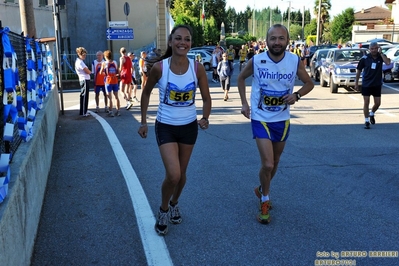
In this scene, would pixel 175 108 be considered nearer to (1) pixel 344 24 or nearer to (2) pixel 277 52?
(2) pixel 277 52

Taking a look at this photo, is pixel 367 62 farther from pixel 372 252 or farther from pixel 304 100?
pixel 372 252

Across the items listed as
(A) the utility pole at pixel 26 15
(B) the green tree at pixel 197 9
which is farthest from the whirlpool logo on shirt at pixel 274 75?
(B) the green tree at pixel 197 9

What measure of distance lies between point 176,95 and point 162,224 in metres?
1.26

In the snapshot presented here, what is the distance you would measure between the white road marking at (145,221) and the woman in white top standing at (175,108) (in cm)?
14

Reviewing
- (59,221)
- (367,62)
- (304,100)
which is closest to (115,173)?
(59,221)

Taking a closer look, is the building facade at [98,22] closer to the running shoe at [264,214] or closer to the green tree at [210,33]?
the running shoe at [264,214]

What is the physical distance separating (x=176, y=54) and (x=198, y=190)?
2105mm

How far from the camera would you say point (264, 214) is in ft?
15.1

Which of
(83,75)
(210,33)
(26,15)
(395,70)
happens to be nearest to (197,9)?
(210,33)

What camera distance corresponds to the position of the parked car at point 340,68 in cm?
1723

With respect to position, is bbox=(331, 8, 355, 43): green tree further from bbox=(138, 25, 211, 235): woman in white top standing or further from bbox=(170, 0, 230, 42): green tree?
bbox=(138, 25, 211, 235): woman in white top standing

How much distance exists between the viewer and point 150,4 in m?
31.1

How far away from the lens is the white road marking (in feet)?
12.7

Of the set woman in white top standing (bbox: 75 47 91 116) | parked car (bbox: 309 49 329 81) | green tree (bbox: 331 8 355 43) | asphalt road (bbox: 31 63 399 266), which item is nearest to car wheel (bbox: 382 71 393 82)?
parked car (bbox: 309 49 329 81)
